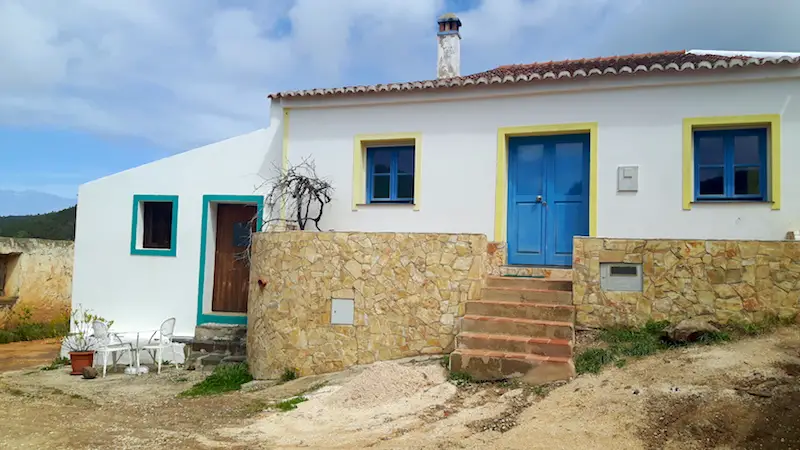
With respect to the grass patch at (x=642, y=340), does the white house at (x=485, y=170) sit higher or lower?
higher

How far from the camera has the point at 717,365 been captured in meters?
6.23

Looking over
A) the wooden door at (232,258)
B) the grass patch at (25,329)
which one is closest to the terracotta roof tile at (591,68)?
the wooden door at (232,258)

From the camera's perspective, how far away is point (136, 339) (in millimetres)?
11047

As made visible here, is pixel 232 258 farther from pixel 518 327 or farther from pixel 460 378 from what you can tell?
pixel 518 327

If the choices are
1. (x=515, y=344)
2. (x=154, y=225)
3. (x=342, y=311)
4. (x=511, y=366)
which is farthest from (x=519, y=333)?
(x=154, y=225)

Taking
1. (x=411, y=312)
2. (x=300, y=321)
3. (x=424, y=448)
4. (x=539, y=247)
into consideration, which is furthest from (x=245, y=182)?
(x=424, y=448)

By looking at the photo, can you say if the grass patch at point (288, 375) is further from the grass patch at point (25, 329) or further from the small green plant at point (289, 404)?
the grass patch at point (25, 329)

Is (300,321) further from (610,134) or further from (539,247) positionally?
(610,134)

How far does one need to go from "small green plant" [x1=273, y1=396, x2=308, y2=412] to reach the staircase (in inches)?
74.6

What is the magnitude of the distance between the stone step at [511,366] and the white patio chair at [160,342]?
5990 millimetres

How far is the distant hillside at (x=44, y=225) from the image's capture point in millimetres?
28375

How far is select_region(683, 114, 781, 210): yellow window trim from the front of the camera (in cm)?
877

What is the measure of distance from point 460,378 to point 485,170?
418cm

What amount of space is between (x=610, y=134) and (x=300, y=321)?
18.7 ft
